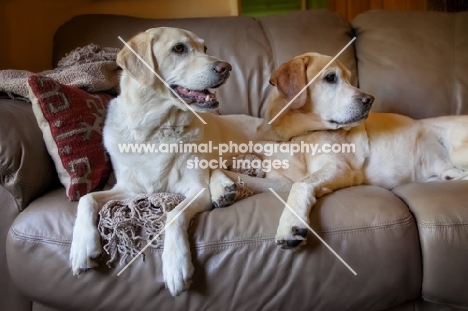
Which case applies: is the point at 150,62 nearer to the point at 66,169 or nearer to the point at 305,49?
the point at 66,169

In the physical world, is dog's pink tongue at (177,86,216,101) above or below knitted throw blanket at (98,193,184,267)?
above

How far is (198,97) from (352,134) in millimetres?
687

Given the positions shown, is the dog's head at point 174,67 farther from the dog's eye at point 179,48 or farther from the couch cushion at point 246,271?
the couch cushion at point 246,271

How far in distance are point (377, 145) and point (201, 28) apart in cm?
101

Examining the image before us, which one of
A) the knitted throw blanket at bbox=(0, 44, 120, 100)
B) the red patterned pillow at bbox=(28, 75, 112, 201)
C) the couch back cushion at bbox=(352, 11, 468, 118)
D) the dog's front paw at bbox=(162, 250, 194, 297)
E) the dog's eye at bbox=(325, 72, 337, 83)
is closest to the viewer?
the dog's front paw at bbox=(162, 250, 194, 297)

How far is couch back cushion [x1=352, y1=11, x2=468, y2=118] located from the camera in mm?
2057

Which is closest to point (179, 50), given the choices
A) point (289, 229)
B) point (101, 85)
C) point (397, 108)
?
point (101, 85)

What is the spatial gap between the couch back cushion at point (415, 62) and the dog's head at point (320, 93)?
1.53 feet

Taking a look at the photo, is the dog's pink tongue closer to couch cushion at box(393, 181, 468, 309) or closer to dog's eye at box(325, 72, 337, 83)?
dog's eye at box(325, 72, 337, 83)

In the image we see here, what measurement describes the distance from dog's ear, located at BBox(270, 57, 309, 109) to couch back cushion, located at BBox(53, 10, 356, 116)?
0.43m

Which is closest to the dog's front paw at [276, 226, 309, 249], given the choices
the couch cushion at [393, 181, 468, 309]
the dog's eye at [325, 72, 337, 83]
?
the couch cushion at [393, 181, 468, 309]

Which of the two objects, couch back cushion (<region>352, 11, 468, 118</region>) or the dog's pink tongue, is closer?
the dog's pink tongue

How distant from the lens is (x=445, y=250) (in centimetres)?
123

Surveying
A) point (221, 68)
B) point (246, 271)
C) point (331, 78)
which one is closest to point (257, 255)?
point (246, 271)
